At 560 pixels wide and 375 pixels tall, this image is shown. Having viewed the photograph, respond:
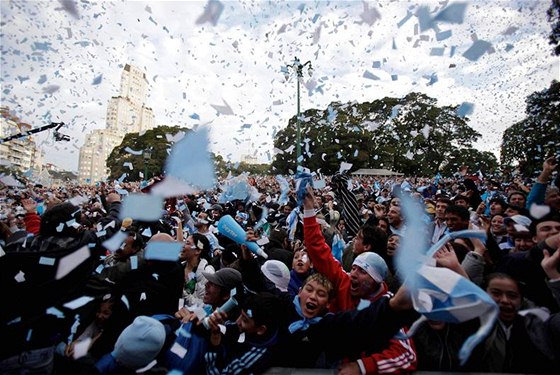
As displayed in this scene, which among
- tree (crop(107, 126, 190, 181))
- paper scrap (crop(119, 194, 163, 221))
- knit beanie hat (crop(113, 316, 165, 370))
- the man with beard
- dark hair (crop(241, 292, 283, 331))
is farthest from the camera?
tree (crop(107, 126, 190, 181))

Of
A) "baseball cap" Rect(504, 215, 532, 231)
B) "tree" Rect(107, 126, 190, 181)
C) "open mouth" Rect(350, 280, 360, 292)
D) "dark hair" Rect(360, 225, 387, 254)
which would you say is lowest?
"open mouth" Rect(350, 280, 360, 292)

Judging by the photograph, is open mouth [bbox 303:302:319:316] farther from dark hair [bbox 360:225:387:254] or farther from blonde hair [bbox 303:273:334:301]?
dark hair [bbox 360:225:387:254]

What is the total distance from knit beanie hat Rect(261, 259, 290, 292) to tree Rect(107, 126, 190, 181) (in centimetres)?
3906

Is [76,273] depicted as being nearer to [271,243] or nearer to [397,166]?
[271,243]

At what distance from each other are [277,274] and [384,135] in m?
42.0

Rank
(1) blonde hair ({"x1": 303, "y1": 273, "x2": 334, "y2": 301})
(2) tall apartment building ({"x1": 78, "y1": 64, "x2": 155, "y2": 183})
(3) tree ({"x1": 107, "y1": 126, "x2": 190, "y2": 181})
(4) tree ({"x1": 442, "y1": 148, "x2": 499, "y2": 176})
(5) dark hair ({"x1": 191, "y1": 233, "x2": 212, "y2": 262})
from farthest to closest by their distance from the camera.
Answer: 1. (2) tall apartment building ({"x1": 78, "y1": 64, "x2": 155, "y2": 183})
2. (3) tree ({"x1": 107, "y1": 126, "x2": 190, "y2": 181})
3. (4) tree ({"x1": 442, "y1": 148, "x2": 499, "y2": 176})
4. (5) dark hair ({"x1": 191, "y1": 233, "x2": 212, "y2": 262})
5. (1) blonde hair ({"x1": 303, "y1": 273, "x2": 334, "y2": 301})

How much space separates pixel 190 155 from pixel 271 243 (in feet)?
5.48

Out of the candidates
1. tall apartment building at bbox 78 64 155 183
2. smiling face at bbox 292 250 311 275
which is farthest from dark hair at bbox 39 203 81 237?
tall apartment building at bbox 78 64 155 183

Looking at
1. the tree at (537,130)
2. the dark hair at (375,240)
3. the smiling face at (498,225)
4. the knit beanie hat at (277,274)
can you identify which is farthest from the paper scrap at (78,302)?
the tree at (537,130)

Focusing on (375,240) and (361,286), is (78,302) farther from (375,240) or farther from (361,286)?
(375,240)

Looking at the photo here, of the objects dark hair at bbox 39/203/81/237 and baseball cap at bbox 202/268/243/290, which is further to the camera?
baseball cap at bbox 202/268/243/290

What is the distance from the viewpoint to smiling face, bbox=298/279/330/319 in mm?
2131

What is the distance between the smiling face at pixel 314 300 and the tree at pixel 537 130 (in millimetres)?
16808

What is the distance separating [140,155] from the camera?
44.7m
